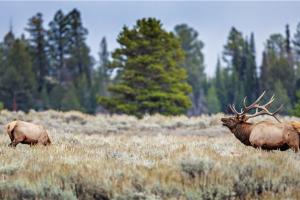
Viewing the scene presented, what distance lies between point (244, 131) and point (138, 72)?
25.6 m

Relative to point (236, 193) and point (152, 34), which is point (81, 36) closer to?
point (152, 34)

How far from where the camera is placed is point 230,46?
81875mm

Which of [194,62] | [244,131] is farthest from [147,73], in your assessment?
[194,62]

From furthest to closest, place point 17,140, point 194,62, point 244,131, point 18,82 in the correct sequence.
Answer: point 194,62, point 18,82, point 244,131, point 17,140

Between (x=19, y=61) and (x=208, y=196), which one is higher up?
(x=19, y=61)

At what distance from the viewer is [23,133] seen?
11625mm

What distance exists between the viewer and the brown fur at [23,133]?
11.6m

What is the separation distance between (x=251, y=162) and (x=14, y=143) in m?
4.98

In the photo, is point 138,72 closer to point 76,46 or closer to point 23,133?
point 23,133

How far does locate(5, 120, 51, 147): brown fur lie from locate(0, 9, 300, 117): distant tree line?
2432 cm

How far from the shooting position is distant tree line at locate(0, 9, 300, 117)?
1481 inches

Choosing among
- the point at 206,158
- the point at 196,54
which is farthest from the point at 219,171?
the point at 196,54

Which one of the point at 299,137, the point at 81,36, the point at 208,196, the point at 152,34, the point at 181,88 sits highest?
the point at 81,36

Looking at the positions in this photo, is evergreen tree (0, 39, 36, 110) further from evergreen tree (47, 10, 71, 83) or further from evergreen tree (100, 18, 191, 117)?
evergreen tree (100, 18, 191, 117)
